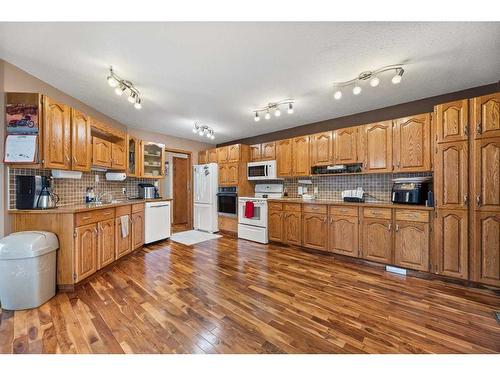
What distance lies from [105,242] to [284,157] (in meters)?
3.28

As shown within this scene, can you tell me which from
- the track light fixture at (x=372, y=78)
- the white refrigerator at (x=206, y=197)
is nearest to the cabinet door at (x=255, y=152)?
the white refrigerator at (x=206, y=197)

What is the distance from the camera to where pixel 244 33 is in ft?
5.27

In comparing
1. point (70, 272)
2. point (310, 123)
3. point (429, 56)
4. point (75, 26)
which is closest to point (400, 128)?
point (429, 56)

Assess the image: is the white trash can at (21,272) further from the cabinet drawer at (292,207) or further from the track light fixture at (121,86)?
the cabinet drawer at (292,207)

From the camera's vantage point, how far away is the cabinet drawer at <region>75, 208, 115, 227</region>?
2213 mm

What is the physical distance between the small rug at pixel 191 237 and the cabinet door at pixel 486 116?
430 centimetres

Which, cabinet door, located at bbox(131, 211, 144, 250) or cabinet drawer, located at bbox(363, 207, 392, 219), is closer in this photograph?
cabinet drawer, located at bbox(363, 207, 392, 219)

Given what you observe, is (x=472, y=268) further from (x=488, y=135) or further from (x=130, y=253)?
(x=130, y=253)

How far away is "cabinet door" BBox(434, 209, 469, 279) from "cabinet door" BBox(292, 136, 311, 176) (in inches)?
76.5

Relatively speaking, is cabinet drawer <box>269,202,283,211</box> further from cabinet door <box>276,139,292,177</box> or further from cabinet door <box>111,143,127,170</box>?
cabinet door <box>111,143,127,170</box>

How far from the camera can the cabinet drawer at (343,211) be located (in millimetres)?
3015

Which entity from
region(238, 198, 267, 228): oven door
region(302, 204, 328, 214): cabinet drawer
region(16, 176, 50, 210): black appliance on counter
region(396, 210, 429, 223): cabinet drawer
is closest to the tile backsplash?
region(16, 176, 50, 210): black appliance on counter

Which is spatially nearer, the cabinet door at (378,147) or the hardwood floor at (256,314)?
the hardwood floor at (256,314)

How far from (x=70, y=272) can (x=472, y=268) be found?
4360 millimetres
